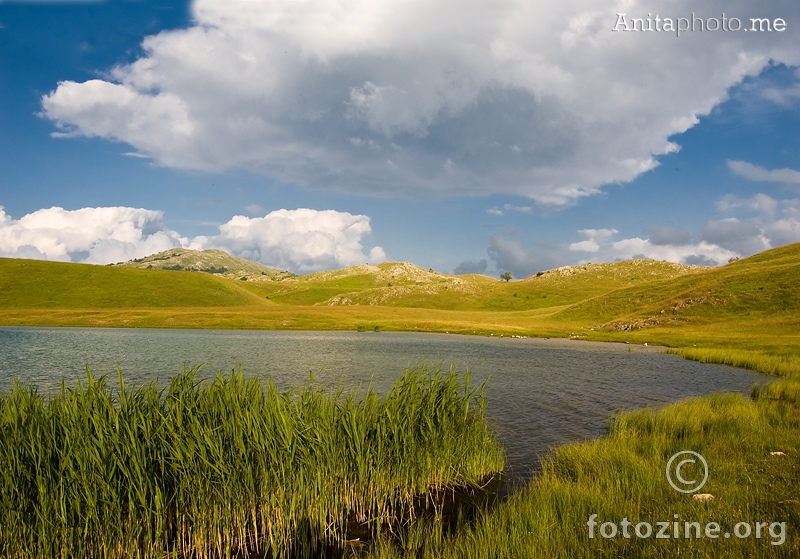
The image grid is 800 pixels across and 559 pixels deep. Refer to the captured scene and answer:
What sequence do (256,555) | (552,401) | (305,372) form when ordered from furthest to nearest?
1. (305,372)
2. (552,401)
3. (256,555)

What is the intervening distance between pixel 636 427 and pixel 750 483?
24.2 ft

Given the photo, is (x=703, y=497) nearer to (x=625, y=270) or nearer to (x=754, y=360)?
(x=754, y=360)

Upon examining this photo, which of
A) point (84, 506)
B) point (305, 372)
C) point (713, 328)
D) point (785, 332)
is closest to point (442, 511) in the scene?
point (84, 506)

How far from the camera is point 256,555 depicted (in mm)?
9055

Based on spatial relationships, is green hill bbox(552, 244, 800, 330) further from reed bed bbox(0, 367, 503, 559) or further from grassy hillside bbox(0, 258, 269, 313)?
grassy hillside bbox(0, 258, 269, 313)

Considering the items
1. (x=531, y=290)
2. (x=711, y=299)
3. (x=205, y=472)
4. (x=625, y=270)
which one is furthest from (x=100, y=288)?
(x=625, y=270)

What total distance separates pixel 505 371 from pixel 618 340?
129 feet

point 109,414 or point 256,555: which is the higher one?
point 109,414

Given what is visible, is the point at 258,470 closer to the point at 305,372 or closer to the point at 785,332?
the point at 305,372

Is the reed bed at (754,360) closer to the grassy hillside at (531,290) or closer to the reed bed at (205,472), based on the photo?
the reed bed at (205,472)

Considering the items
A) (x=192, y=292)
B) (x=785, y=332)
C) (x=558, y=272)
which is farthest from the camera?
(x=558, y=272)

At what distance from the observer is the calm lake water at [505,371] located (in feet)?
65.2

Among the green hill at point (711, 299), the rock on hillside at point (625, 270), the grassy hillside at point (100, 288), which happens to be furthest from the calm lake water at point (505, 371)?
the rock on hillside at point (625, 270)

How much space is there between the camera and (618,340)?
66.4m
